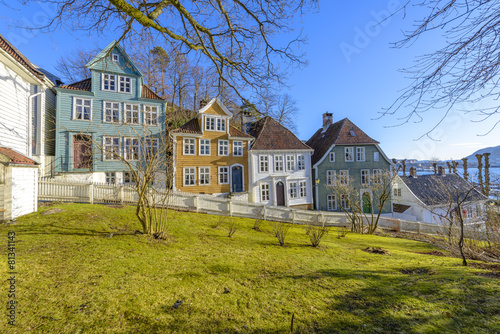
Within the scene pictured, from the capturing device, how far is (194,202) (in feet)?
45.1

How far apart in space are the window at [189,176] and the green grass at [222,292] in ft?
39.4

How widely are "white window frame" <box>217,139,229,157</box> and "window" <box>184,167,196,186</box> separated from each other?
10.3 ft

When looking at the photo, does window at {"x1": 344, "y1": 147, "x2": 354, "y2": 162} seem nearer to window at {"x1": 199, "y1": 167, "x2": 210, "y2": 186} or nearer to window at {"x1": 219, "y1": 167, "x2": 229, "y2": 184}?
window at {"x1": 219, "y1": 167, "x2": 229, "y2": 184}

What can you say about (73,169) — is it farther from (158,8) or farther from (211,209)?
(158,8)

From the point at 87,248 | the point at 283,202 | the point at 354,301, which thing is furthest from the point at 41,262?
A: the point at 283,202

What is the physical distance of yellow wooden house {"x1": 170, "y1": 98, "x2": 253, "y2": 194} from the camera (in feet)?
60.1

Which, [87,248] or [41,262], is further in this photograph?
[87,248]

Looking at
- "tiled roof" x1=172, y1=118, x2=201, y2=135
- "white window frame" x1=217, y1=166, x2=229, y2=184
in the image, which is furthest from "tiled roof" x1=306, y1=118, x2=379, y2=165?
"tiled roof" x1=172, y1=118, x2=201, y2=135

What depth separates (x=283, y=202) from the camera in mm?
21703

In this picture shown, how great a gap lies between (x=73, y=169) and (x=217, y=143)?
12161 millimetres

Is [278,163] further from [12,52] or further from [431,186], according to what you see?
[431,186]

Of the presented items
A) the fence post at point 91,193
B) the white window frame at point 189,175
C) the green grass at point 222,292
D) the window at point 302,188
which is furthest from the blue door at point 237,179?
the green grass at point 222,292

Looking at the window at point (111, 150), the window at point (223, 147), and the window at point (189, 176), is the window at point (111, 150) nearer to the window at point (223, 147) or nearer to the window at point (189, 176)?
the window at point (189, 176)

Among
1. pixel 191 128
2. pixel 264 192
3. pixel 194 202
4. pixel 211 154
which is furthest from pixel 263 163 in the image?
pixel 194 202
